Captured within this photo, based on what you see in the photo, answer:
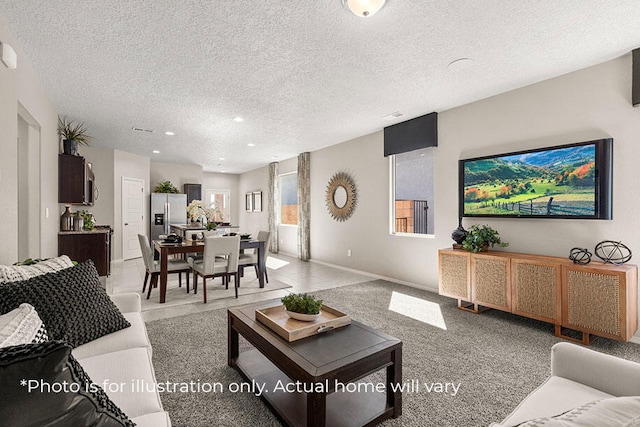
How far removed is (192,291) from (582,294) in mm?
4519

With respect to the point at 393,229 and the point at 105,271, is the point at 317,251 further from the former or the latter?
the point at 105,271

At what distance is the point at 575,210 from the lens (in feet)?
9.91

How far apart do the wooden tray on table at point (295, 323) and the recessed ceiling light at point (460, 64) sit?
2.52 metres

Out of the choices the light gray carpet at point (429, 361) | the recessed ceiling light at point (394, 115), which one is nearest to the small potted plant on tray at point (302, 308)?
the light gray carpet at point (429, 361)

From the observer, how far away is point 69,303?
159 centimetres

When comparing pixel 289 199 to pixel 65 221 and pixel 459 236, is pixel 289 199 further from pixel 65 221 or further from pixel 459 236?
pixel 459 236

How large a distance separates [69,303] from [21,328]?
0.60m

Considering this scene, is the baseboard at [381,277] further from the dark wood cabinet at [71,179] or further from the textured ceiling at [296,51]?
the dark wood cabinet at [71,179]

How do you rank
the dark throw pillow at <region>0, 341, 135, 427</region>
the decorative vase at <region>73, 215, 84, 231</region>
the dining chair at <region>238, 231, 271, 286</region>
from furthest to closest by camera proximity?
1. the dining chair at <region>238, 231, 271, 286</region>
2. the decorative vase at <region>73, 215, 84, 231</region>
3. the dark throw pillow at <region>0, 341, 135, 427</region>

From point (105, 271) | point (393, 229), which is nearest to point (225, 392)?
point (105, 271)

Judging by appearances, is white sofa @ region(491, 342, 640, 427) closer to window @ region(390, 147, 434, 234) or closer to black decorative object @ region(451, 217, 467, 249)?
black decorative object @ region(451, 217, 467, 249)

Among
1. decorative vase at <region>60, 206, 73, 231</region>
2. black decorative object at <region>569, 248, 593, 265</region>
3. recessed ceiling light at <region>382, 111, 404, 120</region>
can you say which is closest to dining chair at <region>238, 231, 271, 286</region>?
decorative vase at <region>60, 206, 73, 231</region>

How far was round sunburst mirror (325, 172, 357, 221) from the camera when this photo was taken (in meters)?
5.88

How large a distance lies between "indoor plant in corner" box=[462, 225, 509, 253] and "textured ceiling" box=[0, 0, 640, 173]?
5.36 ft
